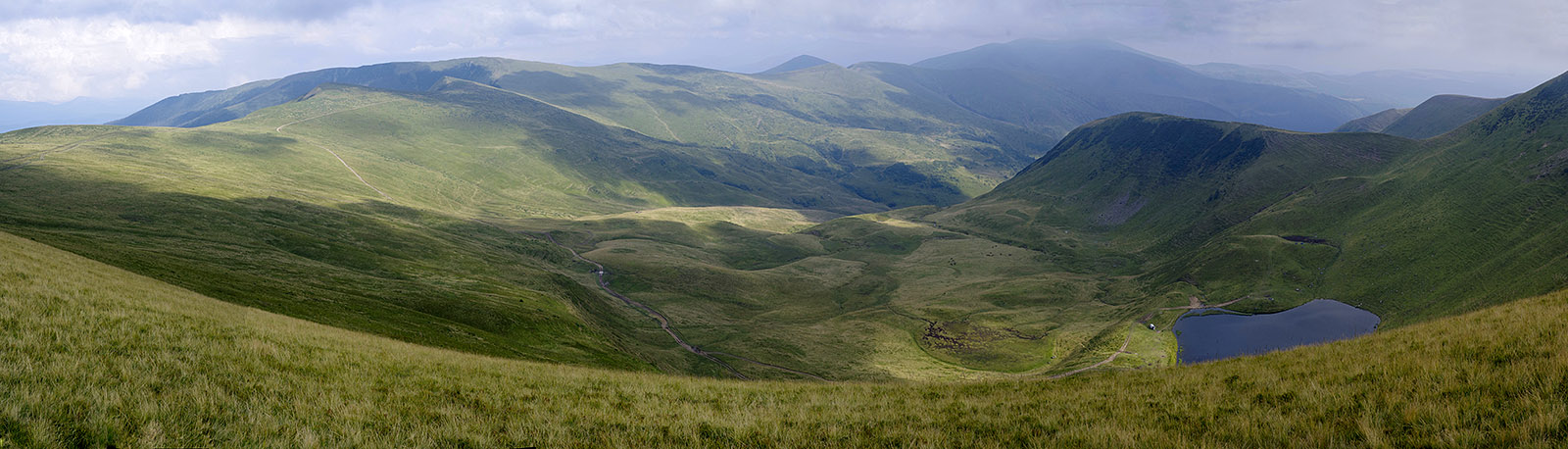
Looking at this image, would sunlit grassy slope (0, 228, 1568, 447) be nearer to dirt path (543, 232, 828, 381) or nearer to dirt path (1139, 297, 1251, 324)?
dirt path (543, 232, 828, 381)

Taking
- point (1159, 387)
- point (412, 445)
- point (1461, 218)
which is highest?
point (412, 445)

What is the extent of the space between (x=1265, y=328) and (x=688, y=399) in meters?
141

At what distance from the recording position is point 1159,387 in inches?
757

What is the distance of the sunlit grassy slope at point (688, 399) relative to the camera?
1120 cm

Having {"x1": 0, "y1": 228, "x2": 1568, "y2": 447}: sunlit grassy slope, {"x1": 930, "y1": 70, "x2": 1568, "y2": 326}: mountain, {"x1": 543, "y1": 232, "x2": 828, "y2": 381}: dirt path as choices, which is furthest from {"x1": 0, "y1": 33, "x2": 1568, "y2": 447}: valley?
{"x1": 543, "y1": 232, "x2": 828, "y2": 381}: dirt path

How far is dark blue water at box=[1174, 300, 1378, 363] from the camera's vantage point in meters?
111

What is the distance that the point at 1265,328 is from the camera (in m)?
121

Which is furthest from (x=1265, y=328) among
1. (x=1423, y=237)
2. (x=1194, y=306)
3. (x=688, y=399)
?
(x=688, y=399)

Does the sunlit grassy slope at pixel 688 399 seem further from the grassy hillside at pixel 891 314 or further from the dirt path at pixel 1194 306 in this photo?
the dirt path at pixel 1194 306

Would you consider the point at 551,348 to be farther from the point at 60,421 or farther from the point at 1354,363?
the point at 1354,363

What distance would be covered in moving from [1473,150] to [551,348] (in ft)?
835

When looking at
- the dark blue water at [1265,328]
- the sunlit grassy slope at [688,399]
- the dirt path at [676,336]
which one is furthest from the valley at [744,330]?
the dark blue water at [1265,328]

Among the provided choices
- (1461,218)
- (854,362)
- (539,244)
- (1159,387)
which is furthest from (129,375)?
(1461,218)

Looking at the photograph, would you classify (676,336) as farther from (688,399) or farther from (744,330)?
(688,399)
